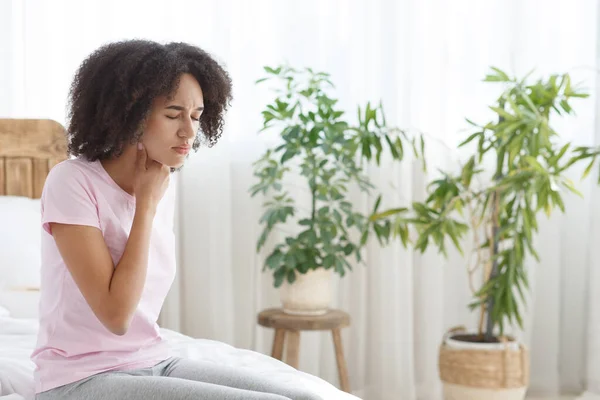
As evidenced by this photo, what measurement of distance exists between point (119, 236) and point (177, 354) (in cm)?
62

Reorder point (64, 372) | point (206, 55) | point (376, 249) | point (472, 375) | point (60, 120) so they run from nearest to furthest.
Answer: point (64, 372) < point (206, 55) < point (472, 375) < point (60, 120) < point (376, 249)

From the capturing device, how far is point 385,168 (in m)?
3.39

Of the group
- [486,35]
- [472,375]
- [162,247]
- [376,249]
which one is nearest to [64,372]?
[162,247]

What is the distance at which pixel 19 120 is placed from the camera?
2.98 metres

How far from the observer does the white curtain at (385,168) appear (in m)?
3.27

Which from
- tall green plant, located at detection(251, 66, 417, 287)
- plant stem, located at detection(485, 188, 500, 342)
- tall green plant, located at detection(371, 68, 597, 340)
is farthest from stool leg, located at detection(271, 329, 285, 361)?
plant stem, located at detection(485, 188, 500, 342)

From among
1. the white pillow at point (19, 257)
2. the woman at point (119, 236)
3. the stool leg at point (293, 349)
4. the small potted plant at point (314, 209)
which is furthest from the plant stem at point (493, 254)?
Result: the woman at point (119, 236)

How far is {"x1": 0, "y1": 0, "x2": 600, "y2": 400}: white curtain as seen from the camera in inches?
129

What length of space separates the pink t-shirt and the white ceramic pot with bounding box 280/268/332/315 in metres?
1.53

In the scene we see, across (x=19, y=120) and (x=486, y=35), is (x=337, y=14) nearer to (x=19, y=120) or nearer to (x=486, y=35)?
(x=486, y=35)

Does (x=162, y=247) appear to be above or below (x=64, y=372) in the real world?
above

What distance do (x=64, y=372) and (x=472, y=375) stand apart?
1.84 m

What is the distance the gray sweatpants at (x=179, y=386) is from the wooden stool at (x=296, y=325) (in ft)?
4.80

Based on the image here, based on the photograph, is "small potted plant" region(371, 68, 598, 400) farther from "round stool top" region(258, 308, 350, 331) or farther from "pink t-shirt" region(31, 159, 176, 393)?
"pink t-shirt" region(31, 159, 176, 393)
